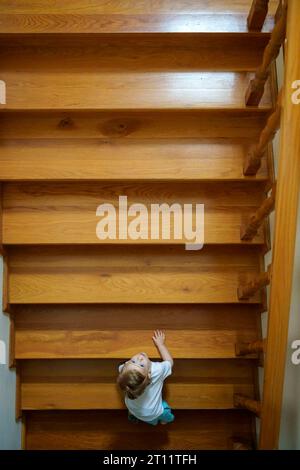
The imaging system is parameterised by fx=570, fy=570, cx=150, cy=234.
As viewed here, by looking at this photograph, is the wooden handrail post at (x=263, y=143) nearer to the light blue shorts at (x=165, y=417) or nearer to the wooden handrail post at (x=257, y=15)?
the wooden handrail post at (x=257, y=15)

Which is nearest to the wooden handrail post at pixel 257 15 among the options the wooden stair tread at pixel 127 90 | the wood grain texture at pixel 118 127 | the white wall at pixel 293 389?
the wooden stair tread at pixel 127 90

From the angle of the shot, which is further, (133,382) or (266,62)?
(133,382)

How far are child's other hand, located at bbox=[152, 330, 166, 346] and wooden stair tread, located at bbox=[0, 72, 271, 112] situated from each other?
1089 millimetres

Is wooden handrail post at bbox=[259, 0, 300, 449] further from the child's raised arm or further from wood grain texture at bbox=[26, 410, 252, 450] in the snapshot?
wood grain texture at bbox=[26, 410, 252, 450]

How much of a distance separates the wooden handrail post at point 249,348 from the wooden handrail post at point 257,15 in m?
1.41

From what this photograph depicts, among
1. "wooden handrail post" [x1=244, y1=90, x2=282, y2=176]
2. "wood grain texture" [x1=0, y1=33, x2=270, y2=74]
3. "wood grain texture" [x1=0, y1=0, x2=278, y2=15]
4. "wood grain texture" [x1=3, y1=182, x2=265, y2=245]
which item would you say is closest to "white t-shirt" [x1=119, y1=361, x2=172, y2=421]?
"wood grain texture" [x1=3, y1=182, x2=265, y2=245]

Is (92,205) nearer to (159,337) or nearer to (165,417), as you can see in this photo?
(159,337)

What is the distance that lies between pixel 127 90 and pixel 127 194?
49 centimetres

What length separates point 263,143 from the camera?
2262 millimetres

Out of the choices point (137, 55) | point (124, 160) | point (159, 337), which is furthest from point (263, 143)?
point (159, 337)

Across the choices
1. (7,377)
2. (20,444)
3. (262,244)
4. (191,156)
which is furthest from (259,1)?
(20,444)

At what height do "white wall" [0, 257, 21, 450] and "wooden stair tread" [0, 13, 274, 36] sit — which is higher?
"wooden stair tread" [0, 13, 274, 36]

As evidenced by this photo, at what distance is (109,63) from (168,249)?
0.94m

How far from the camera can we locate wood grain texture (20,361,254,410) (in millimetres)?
2840
